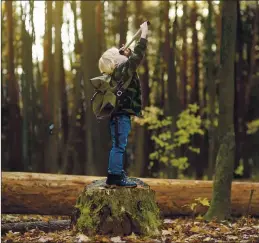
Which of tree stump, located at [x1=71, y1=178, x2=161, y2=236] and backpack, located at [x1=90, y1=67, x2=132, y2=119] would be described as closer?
backpack, located at [x1=90, y1=67, x2=132, y2=119]

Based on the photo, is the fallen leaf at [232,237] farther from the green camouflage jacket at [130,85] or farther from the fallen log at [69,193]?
the fallen log at [69,193]

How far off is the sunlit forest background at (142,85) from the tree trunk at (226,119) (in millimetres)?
4141

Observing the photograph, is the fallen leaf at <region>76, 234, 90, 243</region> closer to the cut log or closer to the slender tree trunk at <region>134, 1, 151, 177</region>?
the cut log

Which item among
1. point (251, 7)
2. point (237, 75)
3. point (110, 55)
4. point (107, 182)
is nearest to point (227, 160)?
point (107, 182)

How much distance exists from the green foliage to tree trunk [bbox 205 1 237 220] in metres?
4.39

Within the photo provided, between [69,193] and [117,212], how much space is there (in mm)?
2150

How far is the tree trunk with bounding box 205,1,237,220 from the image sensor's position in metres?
5.67

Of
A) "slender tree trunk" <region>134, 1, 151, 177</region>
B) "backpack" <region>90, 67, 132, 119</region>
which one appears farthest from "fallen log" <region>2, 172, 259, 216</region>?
"slender tree trunk" <region>134, 1, 151, 177</region>

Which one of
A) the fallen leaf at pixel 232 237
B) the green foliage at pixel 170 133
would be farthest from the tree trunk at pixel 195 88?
the fallen leaf at pixel 232 237

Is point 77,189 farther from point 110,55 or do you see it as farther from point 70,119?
point 70,119

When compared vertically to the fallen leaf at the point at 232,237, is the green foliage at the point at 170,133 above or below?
above

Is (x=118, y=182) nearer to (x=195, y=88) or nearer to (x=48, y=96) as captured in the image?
(x=48, y=96)

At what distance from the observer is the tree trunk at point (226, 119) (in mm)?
5668

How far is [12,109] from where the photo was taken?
10820 mm
